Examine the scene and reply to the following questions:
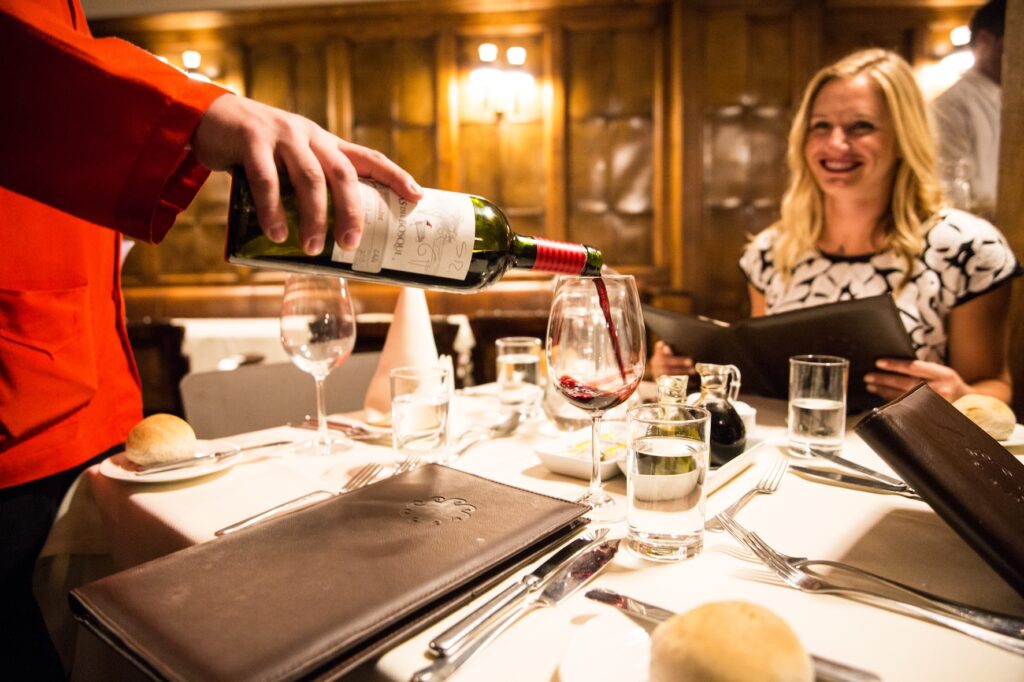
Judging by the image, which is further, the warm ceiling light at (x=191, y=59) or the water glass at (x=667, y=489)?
the warm ceiling light at (x=191, y=59)

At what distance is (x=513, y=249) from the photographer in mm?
891

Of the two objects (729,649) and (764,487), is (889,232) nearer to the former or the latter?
(764,487)

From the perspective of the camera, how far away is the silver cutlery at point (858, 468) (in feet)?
2.94

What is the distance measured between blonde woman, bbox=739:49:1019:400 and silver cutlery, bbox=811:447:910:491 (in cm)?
91


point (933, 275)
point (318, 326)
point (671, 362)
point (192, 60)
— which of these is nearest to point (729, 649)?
point (318, 326)

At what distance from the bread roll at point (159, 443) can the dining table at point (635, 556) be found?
1.9 inches

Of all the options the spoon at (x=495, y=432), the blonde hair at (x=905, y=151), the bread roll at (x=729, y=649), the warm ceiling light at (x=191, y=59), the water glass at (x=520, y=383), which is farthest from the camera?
the warm ceiling light at (x=191, y=59)

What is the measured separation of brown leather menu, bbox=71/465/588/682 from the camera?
459 mm

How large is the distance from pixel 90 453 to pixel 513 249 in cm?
91

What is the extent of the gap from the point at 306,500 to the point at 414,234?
1.30ft

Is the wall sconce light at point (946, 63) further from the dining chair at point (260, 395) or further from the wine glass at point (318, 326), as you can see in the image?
the wine glass at point (318, 326)

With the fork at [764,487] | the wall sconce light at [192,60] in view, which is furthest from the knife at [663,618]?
the wall sconce light at [192,60]

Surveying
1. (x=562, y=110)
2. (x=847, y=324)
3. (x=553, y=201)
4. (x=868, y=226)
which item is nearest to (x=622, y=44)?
(x=562, y=110)

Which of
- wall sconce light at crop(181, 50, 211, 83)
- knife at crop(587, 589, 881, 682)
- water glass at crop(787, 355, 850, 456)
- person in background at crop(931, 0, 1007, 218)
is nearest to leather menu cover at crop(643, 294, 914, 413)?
water glass at crop(787, 355, 850, 456)
